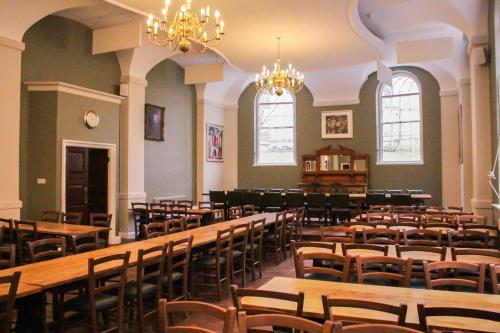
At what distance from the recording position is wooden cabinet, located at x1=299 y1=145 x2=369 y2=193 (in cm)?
1280

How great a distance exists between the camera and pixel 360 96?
13.3 meters

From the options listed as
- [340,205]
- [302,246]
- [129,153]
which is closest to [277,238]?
[302,246]

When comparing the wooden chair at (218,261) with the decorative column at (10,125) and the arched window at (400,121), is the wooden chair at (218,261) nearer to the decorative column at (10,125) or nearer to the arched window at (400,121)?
the decorative column at (10,125)

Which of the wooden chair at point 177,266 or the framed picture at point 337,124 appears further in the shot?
the framed picture at point 337,124

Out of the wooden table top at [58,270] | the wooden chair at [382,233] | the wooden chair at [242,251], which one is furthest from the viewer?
the wooden chair at [242,251]

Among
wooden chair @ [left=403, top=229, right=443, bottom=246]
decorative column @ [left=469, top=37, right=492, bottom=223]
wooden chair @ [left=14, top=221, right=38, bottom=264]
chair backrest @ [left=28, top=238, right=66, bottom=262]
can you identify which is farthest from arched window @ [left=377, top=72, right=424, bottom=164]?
chair backrest @ [left=28, top=238, right=66, bottom=262]

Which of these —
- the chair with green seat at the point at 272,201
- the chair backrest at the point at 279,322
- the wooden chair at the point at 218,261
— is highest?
the chair with green seat at the point at 272,201

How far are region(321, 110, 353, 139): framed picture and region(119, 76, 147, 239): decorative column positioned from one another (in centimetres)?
616

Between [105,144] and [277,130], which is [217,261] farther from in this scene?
[277,130]

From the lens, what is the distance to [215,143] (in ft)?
45.7

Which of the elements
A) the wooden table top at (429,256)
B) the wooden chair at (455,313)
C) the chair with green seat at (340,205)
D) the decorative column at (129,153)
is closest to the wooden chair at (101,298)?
the wooden table top at (429,256)

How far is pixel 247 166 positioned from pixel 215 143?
1.46m

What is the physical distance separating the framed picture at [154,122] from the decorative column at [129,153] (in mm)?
544

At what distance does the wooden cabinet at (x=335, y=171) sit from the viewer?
12.8 metres
